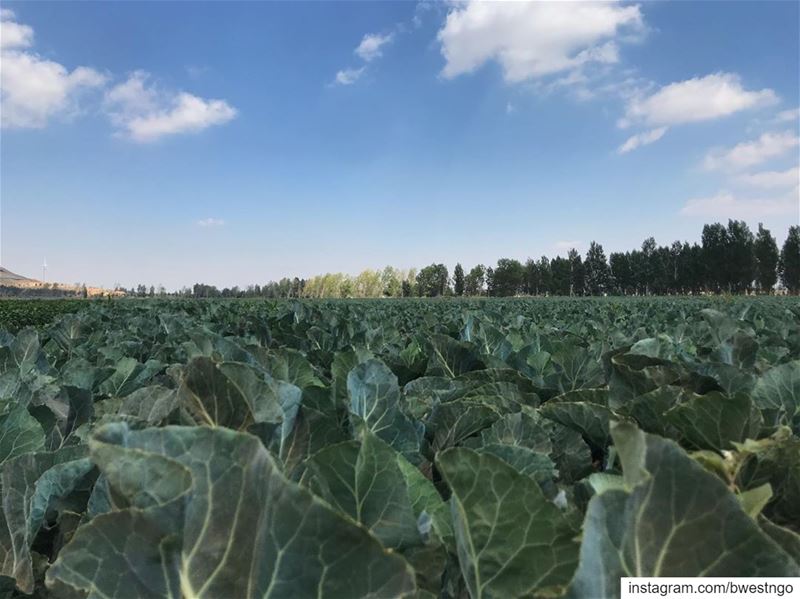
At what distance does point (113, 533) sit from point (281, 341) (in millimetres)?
3375

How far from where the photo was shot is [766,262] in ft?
285

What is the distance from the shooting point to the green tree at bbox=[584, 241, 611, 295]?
343 feet

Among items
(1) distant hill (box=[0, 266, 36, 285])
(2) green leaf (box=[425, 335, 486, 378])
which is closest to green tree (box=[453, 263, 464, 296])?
(1) distant hill (box=[0, 266, 36, 285])

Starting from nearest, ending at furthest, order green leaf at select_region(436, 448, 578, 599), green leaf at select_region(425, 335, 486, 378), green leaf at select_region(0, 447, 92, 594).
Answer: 1. green leaf at select_region(436, 448, 578, 599)
2. green leaf at select_region(0, 447, 92, 594)
3. green leaf at select_region(425, 335, 486, 378)

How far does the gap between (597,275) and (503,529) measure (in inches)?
4348

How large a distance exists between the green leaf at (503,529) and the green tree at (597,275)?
108 meters

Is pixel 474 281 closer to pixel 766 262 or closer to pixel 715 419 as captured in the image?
pixel 766 262

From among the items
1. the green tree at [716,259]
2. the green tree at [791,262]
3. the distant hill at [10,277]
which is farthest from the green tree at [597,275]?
the distant hill at [10,277]

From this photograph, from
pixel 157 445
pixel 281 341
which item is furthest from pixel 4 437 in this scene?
pixel 281 341

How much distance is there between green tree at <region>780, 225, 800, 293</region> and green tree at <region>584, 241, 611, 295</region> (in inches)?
1027

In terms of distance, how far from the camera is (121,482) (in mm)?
667

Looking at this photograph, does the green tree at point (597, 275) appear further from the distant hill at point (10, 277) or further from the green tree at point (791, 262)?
the distant hill at point (10, 277)

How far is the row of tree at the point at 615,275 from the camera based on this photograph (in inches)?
3415

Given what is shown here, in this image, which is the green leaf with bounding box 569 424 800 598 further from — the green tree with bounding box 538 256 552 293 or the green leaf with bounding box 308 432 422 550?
the green tree with bounding box 538 256 552 293
